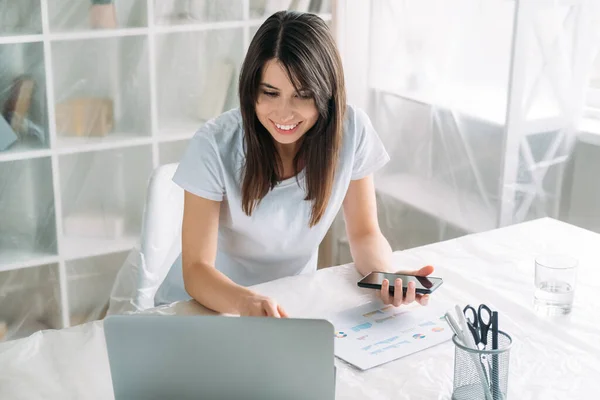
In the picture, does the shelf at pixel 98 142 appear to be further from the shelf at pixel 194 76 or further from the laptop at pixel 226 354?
the laptop at pixel 226 354

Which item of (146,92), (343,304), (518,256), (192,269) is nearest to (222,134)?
(192,269)

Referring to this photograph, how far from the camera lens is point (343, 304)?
146cm

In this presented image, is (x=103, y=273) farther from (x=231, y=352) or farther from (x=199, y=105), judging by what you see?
(x=231, y=352)

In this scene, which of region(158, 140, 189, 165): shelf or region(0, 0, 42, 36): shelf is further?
region(158, 140, 189, 165): shelf

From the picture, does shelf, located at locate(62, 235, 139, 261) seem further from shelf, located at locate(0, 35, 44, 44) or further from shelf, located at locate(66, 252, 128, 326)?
shelf, located at locate(0, 35, 44, 44)

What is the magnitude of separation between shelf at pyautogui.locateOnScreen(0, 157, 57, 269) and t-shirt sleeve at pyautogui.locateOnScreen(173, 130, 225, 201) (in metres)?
1.12

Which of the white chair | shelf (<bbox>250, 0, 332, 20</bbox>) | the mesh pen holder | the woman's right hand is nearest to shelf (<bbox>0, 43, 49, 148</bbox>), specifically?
shelf (<bbox>250, 0, 332, 20</bbox>)

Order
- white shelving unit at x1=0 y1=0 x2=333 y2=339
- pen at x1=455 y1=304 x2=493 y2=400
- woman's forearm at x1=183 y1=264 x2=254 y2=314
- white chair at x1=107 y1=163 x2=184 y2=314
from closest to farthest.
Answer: pen at x1=455 y1=304 x2=493 y2=400
woman's forearm at x1=183 y1=264 x2=254 y2=314
white chair at x1=107 y1=163 x2=184 y2=314
white shelving unit at x1=0 y1=0 x2=333 y2=339

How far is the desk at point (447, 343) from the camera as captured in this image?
120 centimetres

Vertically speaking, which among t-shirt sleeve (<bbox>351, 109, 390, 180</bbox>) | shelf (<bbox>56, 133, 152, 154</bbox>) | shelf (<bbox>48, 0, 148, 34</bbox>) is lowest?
shelf (<bbox>56, 133, 152, 154</bbox>)

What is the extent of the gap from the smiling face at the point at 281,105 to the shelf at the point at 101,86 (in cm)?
119


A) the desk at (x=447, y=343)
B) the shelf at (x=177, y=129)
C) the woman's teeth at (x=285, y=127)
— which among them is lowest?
the desk at (x=447, y=343)

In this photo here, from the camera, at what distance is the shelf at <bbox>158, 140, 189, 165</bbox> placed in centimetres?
280

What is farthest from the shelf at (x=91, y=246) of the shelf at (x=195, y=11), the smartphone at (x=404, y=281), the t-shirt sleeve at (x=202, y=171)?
the smartphone at (x=404, y=281)
